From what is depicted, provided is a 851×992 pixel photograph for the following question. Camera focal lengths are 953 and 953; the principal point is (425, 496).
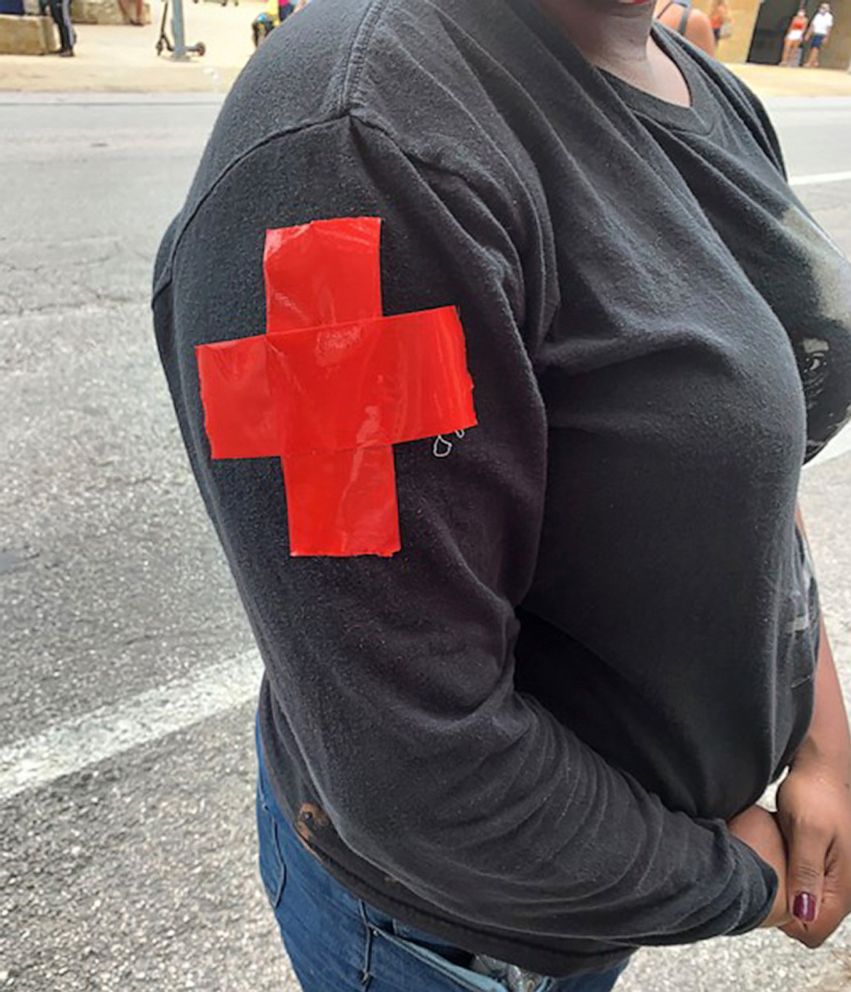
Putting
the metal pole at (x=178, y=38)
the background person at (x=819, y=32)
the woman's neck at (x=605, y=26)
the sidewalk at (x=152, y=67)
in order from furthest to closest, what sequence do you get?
the background person at (x=819, y=32)
the metal pole at (x=178, y=38)
the sidewalk at (x=152, y=67)
the woman's neck at (x=605, y=26)

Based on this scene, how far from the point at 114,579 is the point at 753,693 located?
2302 millimetres

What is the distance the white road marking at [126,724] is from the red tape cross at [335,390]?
6.03 feet

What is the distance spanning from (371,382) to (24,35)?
16225mm

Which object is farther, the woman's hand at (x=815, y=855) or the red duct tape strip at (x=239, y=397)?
the woman's hand at (x=815, y=855)

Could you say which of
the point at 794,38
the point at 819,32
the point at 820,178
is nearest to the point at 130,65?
the point at 820,178

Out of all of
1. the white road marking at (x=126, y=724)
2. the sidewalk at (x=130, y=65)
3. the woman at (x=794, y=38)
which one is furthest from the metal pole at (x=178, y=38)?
the woman at (x=794, y=38)

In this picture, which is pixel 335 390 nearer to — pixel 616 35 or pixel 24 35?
pixel 616 35

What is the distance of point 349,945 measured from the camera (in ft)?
3.22

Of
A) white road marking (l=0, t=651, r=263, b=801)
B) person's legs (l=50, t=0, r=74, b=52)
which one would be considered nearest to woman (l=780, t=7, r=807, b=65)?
person's legs (l=50, t=0, r=74, b=52)

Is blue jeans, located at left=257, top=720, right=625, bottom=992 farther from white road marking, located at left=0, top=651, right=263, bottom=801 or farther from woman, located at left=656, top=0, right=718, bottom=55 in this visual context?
woman, located at left=656, top=0, right=718, bottom=55

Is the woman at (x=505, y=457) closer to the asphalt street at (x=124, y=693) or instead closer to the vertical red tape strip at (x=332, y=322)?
the vertical red tape strip at (x=332, y=322)

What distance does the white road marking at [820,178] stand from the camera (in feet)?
29.9

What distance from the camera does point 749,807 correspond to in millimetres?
1018

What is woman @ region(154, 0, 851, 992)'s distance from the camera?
1.98ft
